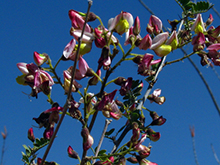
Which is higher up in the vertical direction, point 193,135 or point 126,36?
point 193,135

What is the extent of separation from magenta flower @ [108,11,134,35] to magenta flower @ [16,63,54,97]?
0.24m

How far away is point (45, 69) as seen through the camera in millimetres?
818

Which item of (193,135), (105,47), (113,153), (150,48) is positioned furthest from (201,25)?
(193,135)

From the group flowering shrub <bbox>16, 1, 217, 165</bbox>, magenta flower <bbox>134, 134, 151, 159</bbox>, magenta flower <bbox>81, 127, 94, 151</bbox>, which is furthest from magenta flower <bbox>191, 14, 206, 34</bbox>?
magenta flower <bbox>81, 127, 94, 151</bbox>

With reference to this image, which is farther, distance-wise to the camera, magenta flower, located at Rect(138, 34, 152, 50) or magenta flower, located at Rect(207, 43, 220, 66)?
magenta flower, located at Rect(207, 43, 220, 66)

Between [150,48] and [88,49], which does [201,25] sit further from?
[88,49]

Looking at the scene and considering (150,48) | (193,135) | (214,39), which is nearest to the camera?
(150,48)

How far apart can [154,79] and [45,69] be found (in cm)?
41

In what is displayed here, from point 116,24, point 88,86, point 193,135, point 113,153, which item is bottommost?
point 113,153

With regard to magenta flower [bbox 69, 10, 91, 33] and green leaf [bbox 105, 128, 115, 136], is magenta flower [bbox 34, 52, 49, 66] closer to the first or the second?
magenta flower [bbox 69, 10, 91, 33]

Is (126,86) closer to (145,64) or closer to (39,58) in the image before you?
(145,64)

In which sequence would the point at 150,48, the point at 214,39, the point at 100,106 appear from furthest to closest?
the point at 214,39
the point at 150,48
the point at 100,106

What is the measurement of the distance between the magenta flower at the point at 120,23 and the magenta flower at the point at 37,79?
0.78ft

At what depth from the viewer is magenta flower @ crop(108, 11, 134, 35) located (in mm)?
874
